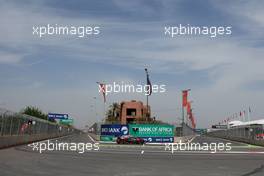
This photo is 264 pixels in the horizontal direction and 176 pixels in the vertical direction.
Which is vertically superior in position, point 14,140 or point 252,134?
point 252,134

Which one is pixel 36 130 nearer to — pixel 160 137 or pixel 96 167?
pixel 160 137

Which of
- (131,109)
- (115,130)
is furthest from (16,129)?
(131,109)

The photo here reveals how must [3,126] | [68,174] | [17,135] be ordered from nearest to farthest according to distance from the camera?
[68,174]
[3,126]
[17,135]

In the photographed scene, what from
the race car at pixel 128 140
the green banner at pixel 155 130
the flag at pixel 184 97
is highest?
the flag at pixel 184 97

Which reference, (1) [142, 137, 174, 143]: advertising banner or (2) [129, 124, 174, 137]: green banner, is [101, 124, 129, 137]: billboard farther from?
(1) [142, 137, 174, 143]: advertising banner

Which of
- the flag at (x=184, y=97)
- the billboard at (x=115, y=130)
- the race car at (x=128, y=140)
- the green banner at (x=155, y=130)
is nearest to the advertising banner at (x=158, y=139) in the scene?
the green banner at (x=155, y=130)

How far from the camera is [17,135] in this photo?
137 ft

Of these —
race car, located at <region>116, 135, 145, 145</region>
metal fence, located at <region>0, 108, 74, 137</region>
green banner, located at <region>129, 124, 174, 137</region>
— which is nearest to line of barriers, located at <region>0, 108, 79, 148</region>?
metal fence, located at <region>0, 108, 74, 137</region>

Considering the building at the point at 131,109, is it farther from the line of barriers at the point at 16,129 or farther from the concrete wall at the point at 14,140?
the concrete wall at the point at 14,140

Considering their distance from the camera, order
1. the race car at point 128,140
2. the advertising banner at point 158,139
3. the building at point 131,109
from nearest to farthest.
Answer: the race car at point 128,140, the advertising banner at point 158,139, the building at point 131,109

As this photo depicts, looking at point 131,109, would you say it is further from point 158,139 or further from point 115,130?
point 158,139

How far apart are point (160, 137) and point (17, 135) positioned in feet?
77.3

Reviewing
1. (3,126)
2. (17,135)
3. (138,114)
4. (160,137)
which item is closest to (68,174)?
(3,126)

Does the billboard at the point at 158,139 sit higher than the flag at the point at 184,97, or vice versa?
the flag at the point at 184,97
